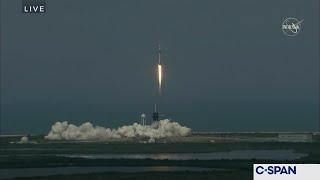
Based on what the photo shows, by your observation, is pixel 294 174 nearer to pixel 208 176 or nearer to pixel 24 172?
pixel 208 176

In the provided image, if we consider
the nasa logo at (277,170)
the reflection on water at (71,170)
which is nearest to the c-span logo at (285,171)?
the nasa logo at (277,170)

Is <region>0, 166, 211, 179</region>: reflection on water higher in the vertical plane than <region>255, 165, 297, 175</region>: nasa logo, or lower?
lower

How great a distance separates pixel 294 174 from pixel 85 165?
119 metres

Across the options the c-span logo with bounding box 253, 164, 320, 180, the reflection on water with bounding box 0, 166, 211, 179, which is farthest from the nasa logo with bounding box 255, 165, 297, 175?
the reflection on water with bounding box 0, 166, 211, 179

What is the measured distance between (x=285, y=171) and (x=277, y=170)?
0.81 meters

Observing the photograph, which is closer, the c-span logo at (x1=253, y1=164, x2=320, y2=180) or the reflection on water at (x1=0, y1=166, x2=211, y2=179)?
the c-span logo at (x1=253, y1=164, x2=320, y2=180)

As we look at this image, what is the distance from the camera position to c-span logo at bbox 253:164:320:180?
75750 mm

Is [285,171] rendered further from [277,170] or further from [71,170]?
[71,170]

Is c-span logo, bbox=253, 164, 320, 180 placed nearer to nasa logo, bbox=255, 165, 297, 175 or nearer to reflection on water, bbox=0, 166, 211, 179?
nasa logo, bbox=255, 165, 297, 175

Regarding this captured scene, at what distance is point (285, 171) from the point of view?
7638cm

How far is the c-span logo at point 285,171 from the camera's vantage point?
75.8m

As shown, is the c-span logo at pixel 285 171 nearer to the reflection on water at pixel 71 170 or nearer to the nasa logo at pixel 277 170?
the nasa logo at pixel 277 170

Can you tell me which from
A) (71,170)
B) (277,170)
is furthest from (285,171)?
(71,170)

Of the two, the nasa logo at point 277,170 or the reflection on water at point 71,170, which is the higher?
the nasa logo at point 277,170
